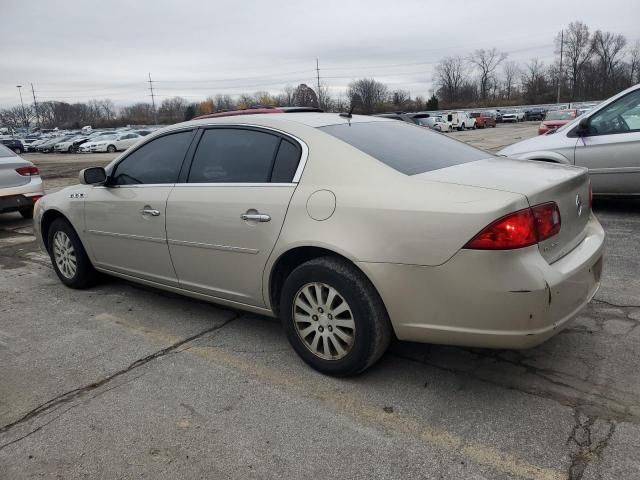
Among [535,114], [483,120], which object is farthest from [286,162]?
[535,114]

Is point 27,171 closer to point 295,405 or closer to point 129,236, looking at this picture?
point 129,236

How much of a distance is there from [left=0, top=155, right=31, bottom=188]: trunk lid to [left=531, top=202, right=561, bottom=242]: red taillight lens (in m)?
8.35

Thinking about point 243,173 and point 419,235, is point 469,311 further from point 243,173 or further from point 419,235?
point 243,173

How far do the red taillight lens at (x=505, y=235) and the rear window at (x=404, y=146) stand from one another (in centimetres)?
62

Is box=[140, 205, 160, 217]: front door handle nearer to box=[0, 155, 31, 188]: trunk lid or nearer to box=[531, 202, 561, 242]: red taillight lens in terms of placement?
box=[531, 202, 561, 242]: red taillight lens

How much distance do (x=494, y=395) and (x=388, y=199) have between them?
1192 mm

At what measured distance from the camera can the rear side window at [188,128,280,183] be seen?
3.46 metres

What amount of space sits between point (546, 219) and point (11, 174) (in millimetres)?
8437

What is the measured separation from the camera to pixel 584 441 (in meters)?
2.44

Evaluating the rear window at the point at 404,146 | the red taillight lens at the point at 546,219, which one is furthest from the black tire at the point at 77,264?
the red taillight lens at the point at 546,219

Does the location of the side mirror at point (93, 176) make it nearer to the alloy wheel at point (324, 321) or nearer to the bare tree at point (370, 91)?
the alloy wheel at point (324, 321)

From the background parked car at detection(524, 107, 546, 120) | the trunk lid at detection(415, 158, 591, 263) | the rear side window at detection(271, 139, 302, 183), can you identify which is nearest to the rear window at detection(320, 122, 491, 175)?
the trunk lid at detection(415, 158, 591, 263)

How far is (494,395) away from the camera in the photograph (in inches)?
114

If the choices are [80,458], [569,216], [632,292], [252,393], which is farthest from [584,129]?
[80,458]
